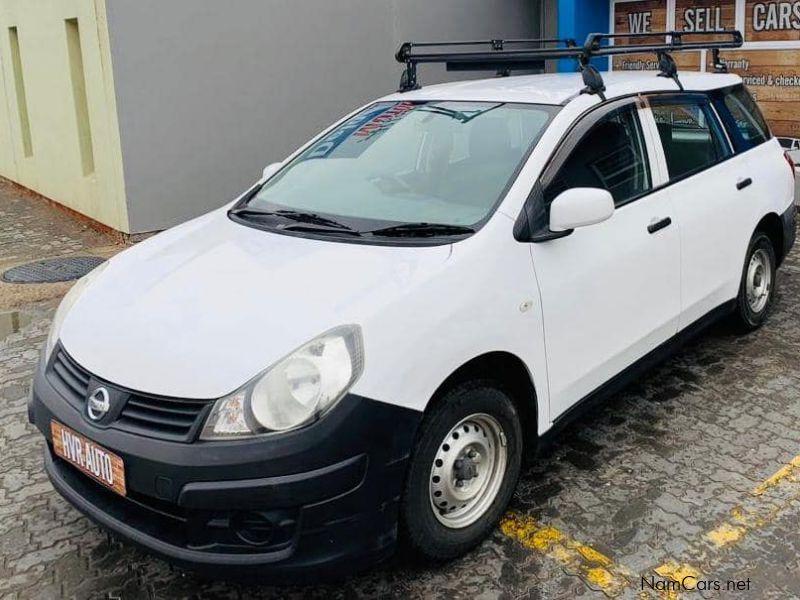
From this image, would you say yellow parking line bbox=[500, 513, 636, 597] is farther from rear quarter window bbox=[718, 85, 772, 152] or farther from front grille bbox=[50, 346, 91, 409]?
rear quarter window bbox=[718, 85, 772, 152]

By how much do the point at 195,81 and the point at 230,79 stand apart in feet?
1.30

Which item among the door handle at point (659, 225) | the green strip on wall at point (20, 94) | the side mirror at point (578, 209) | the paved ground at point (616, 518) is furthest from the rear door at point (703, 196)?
the green strip on wall at point (20, 94)

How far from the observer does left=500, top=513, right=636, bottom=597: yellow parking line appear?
3.05m

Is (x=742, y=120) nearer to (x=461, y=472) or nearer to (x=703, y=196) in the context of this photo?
(x=703, y=196)

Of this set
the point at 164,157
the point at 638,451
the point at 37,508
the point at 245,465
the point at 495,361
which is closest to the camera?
the point at 245,465

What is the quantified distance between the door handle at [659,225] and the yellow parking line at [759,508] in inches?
→ 47.6

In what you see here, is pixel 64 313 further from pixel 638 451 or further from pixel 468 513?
pixel 638 451

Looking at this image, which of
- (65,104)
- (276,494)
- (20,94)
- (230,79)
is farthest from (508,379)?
(20,94)

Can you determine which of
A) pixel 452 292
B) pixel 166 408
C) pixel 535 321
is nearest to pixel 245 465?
pixel 166 408

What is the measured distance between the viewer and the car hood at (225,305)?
272 centimetres

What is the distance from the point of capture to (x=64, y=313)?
3406 mm

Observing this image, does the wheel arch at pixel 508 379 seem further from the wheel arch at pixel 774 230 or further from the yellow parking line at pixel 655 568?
the wheel arch at pixel 774 230

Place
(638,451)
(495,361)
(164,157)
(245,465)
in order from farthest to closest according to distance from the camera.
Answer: (164,157) < (638,451) < (495,361) < (245,465)

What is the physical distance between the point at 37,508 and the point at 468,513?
1.91 m
